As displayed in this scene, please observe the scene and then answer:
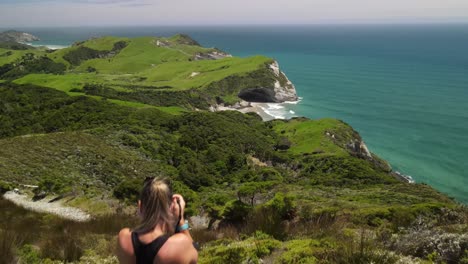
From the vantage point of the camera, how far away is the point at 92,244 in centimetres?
834

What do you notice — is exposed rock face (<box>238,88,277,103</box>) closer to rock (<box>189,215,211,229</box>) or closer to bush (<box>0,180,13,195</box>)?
bush (<box>0,180,13,195</box>)

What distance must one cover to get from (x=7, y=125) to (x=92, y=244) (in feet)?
191

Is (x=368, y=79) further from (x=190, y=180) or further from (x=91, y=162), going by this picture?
(x=91, y=162)

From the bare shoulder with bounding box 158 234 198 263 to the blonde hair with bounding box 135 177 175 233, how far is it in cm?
14

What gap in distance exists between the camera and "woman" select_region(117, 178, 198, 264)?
3.65 metres

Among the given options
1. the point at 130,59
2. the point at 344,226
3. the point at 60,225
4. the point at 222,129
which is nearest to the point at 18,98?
the point at 222,129

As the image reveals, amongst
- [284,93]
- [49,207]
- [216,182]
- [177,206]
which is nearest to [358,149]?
[216,182]

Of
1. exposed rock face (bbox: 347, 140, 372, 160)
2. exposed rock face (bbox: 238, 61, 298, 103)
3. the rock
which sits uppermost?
the rock

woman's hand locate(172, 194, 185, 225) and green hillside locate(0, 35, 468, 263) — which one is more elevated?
woman's hand locate(172, 194, 185, 225)

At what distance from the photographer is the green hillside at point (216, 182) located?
6879mm

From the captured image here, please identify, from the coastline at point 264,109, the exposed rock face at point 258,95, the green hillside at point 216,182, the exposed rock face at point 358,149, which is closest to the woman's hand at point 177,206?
the green hillside at point 216,182

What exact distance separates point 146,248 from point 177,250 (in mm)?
340

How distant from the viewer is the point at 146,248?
12.1 ft

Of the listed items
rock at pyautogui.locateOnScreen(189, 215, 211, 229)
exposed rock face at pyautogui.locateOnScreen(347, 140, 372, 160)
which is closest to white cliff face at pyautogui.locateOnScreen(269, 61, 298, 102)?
exposed rock face at pyautogui.locateOnScreen(347, 140, 372, 160)
